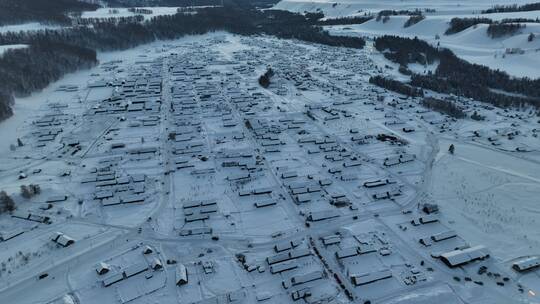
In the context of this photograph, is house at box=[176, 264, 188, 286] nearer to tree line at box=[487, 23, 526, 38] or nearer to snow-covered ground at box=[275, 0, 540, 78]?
snow-covered ground at box=[275, 0, 540, 78]

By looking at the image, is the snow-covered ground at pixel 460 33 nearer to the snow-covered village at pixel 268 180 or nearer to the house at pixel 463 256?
the snow-covered village at pixel 268 180

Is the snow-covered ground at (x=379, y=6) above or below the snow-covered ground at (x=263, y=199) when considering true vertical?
above

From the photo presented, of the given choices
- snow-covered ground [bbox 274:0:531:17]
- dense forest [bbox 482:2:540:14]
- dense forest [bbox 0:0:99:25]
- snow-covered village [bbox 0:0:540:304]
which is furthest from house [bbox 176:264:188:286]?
snow-covered ground [bbox 274:0:531:17]

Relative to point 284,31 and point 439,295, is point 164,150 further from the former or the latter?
point 284,31

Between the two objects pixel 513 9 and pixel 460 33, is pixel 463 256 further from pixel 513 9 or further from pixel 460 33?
pixel 513 9

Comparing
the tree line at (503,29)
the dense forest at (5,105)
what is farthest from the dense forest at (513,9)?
the dense forest at (5,105)

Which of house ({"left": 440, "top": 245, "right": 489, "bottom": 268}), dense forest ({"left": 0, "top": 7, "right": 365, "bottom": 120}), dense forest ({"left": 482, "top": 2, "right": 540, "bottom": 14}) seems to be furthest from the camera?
dense forest ({"left": 482, "top": 2, "right": 540, "bottom": 14})
